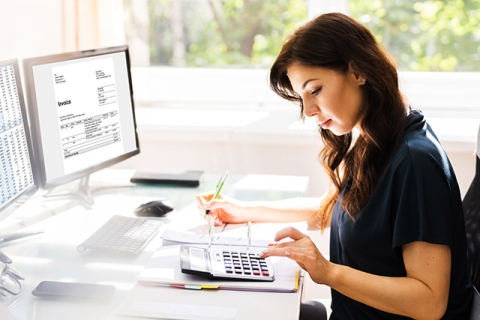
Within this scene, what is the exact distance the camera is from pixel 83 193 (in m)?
1.90

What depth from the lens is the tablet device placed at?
49.6 inches

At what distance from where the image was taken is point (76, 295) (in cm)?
126

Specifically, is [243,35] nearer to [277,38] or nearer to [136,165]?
[277,38]

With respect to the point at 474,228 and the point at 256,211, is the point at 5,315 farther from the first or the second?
the point at 474,228

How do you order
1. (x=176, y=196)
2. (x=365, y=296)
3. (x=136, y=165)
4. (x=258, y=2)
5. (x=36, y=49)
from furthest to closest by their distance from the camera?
(x=258, y=2), (x=136, y=165), (x=36, y=49), (x=176, y=196), (x=365, y=296)

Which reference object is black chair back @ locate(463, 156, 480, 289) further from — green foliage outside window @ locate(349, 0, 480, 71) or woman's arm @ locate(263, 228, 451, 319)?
green foliage outside window @ locate(349, 0, 480, 71)

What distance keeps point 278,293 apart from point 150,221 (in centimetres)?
52

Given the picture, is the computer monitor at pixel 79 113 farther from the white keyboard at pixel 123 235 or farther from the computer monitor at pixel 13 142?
the white keyboard at pixel 123 235

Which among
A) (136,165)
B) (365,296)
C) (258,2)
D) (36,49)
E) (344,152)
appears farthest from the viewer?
(258,2)

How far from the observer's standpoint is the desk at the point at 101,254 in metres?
1.22

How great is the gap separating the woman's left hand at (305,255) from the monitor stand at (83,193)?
698 millimetres

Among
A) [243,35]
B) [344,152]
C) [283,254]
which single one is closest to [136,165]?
[243,35]

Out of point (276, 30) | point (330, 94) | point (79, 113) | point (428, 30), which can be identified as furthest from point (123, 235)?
point (428, 30)

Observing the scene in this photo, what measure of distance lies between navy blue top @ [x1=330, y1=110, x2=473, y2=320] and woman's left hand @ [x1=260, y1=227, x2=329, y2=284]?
100 mm
